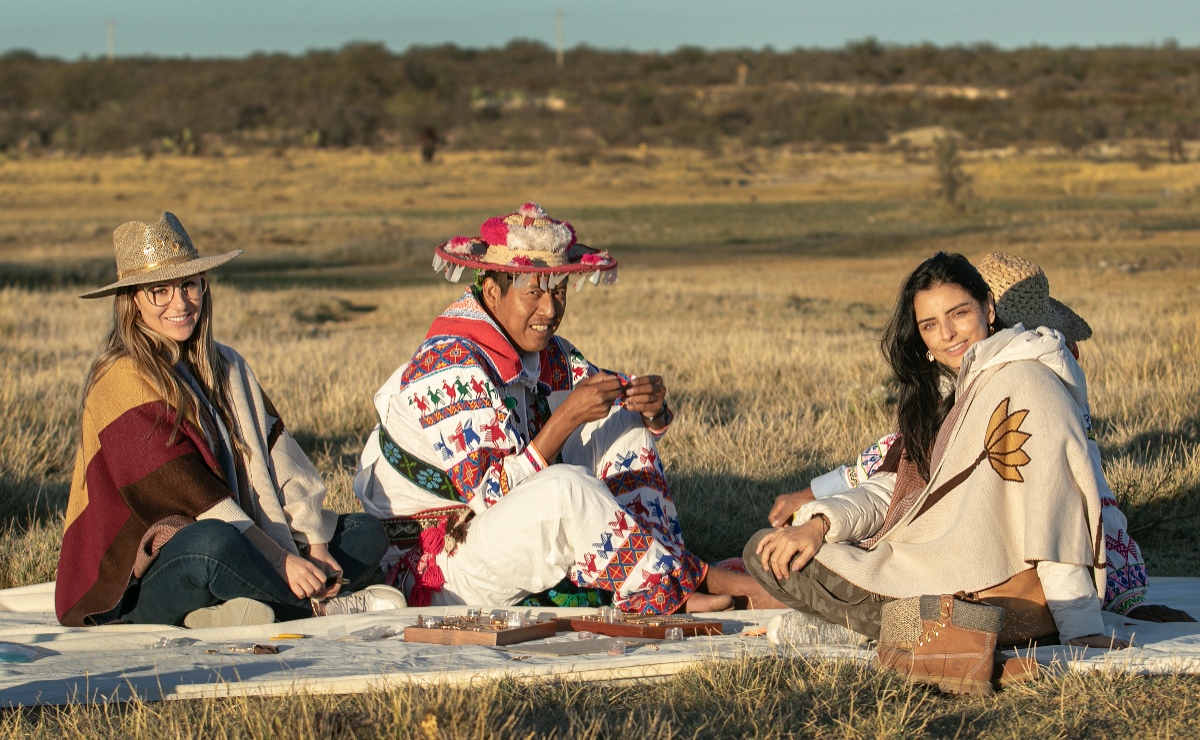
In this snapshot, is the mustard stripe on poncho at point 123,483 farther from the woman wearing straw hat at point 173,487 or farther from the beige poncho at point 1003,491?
the beige poncho at point 1003,491

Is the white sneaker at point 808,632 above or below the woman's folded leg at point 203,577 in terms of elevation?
below

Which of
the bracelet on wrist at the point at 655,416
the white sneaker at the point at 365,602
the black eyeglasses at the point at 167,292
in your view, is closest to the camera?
the black eyeglasses at the point at 167,292

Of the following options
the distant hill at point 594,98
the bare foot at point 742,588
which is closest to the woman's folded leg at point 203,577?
the bare foot at point 742,588

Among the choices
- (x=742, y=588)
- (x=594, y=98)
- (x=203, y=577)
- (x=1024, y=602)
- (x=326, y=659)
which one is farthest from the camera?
(x=594, y=98)

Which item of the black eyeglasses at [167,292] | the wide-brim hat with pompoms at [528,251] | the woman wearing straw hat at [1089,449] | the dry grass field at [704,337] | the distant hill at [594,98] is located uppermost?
the distant hill at [594,98]

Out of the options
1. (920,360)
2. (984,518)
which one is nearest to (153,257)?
(920,360)

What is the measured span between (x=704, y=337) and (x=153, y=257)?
7.87m

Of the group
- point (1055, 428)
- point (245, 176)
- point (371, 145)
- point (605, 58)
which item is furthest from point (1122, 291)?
point (605, 58)

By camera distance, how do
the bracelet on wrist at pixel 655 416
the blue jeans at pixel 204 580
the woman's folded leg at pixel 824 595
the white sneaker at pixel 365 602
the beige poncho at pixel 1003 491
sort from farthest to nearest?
the bracelet on wrist at pixel 655 416 < the white sneaker at pixel 365 602 < the blue jeans at pixel 204 580 < the woman's folded leg at pixel 824 595 < the beige poncho at pixel 1003 491

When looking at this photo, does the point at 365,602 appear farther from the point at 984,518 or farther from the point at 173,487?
the point at 984,518

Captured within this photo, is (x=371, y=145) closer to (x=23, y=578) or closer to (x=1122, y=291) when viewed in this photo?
(x=1122, y=291)

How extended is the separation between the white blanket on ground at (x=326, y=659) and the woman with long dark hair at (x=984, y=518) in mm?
157

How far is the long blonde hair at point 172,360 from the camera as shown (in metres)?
4.49

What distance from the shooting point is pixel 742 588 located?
4863 millimetres
